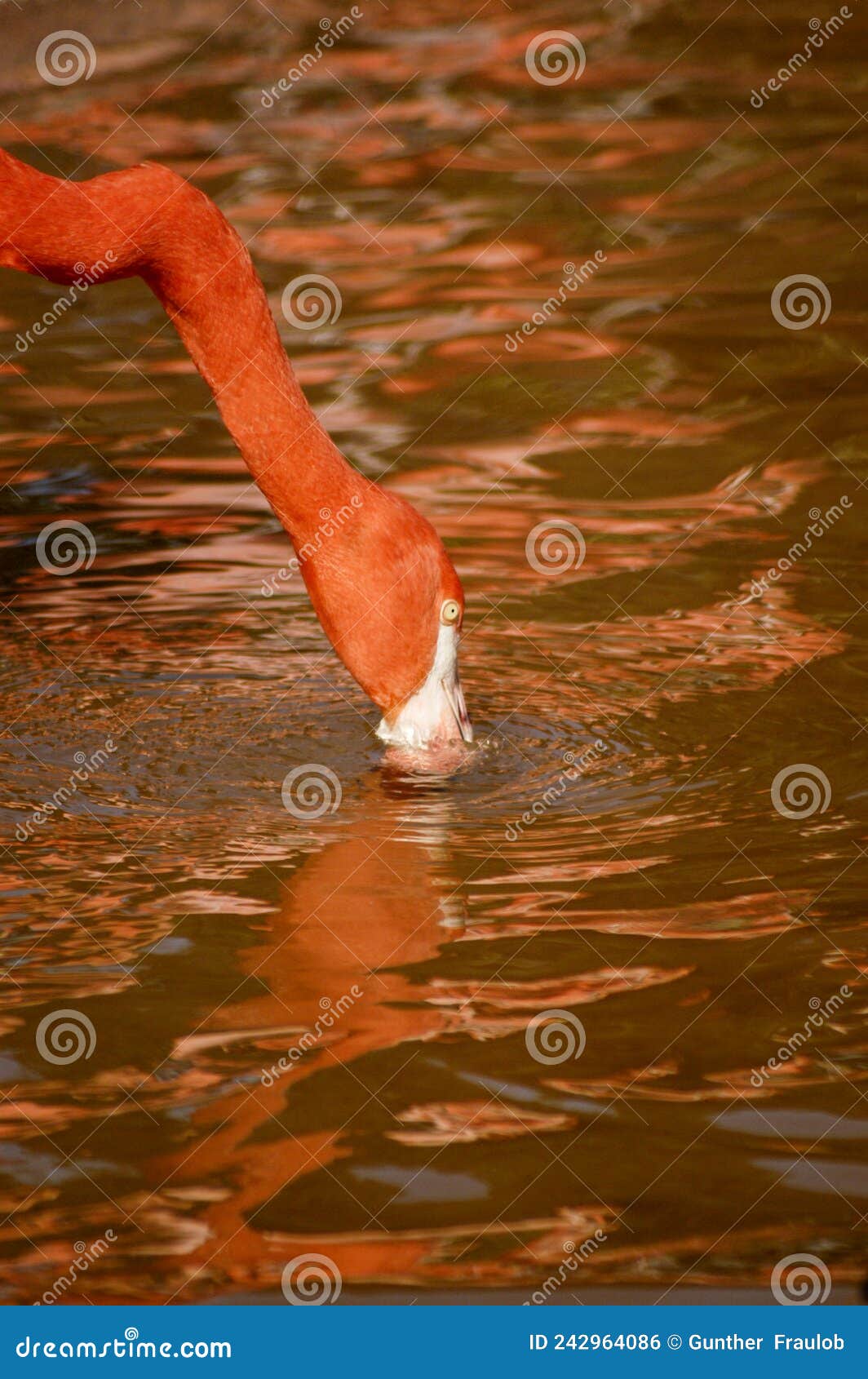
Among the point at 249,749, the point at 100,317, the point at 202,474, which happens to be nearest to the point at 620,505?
the point at 202,474

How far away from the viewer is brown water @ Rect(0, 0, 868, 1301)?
374 cm

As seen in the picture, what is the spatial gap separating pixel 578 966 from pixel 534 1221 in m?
1.01

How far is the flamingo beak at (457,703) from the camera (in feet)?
17.8

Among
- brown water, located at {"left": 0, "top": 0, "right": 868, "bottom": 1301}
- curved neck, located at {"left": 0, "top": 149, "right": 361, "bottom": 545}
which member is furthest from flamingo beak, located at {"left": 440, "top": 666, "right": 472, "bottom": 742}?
curved neck, located at {"left": 0, "top": 149, "right": 361, "bottom": 545}

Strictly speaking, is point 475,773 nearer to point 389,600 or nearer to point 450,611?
point 450,611

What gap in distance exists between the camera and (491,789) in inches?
220

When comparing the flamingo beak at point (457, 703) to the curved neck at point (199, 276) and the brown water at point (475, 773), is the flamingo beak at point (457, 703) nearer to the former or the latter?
the brown water at point (475, 773)

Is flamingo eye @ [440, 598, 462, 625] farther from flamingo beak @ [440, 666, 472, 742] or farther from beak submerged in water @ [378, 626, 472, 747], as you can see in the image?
flamingo beak @ [440, 666, 472, 742]

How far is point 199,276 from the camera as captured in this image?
5.05 meters

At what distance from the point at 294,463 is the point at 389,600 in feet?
1.39

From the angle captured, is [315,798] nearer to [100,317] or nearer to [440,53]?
[100,317]

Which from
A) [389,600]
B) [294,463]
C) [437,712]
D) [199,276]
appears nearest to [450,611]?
[389,600]

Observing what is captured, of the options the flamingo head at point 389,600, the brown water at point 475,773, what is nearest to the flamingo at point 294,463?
the flamingo head at point 389,600

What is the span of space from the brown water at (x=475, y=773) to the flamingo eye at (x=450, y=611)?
0.53 m
